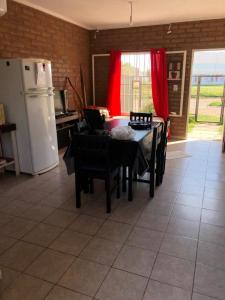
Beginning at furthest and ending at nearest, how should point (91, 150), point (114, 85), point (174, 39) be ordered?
point (114, 85) → point (174, 39) → point (91, 150)

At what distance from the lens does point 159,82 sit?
530 centimetres

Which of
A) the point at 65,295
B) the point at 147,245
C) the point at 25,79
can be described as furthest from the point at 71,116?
the point at 65,295

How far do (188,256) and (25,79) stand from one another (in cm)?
279

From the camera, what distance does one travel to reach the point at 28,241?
6.95ft

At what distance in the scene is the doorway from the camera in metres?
6.23

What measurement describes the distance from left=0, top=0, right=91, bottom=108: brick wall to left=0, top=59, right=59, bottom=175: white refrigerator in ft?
2.13

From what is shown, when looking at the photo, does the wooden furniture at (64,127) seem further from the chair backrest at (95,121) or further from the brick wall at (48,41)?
the chair backrest at (95,121)

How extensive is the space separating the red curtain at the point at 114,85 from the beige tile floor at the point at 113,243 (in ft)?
9.76

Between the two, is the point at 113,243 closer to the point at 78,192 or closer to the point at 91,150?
the point at 78,192

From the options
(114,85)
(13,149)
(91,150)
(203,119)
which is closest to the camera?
(91,150)

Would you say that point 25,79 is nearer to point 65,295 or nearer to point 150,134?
point 150,134

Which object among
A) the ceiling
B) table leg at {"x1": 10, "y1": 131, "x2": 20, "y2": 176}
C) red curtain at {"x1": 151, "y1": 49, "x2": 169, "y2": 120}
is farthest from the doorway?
table leg at {"x1": 10, "y1": 131, "x2": 20, "y2": 176}

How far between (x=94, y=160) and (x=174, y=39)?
12.4ft

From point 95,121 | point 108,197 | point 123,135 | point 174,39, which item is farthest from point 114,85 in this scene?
point 108,197
